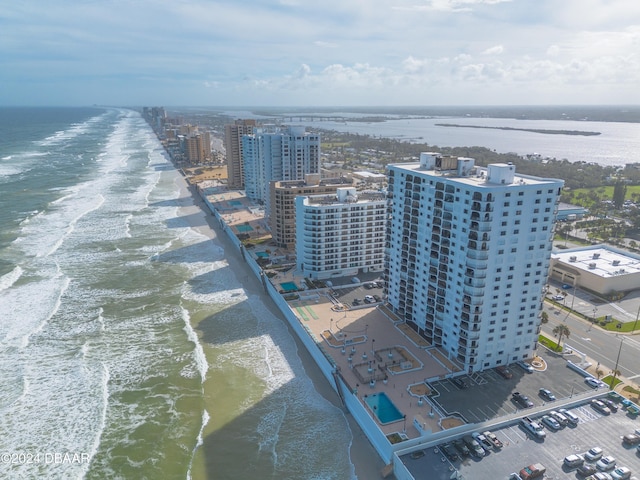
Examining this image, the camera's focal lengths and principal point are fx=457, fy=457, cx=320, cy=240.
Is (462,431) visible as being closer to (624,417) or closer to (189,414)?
(624,417)

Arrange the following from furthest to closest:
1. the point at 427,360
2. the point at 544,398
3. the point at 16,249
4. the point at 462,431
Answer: the point at 16,249, the point at 427,360, the point at 544,398, the point at 462,431

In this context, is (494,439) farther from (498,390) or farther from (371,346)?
(371,346)

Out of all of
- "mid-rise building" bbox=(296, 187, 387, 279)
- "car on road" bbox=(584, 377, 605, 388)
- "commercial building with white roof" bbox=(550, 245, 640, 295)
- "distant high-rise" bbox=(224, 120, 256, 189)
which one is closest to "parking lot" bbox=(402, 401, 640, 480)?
"car on road" bbox=(584, 377, 605, 388)

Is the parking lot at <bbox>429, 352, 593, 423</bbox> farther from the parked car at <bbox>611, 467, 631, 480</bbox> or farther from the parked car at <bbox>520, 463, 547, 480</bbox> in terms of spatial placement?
the parked car at <bbox>611, 467, 631, 480</bbox>

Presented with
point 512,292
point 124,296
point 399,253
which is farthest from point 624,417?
point 124,296

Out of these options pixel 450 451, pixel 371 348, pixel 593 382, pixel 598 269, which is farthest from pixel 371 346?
pixel 598 269

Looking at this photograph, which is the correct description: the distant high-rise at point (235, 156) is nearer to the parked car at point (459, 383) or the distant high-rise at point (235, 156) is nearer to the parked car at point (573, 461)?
the parked car at point (459, 383)
